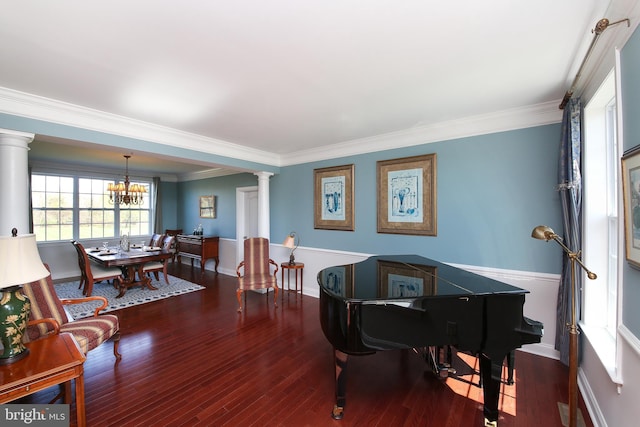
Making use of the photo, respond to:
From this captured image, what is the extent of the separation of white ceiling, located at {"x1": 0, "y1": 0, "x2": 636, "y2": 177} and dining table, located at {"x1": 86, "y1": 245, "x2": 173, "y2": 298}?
107 inches

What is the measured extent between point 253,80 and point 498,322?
8.55 ft

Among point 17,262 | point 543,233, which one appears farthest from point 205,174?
point 543,233

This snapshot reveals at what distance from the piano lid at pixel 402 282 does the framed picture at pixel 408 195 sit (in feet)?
2.44

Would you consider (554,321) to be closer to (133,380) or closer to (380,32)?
(380,32)

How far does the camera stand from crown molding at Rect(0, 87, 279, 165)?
2.42 metres

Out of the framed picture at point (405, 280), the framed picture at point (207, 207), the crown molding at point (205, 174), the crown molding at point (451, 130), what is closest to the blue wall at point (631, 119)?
the framed picture at point (405, 280)

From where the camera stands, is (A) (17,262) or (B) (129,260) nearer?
(A) (17,262)

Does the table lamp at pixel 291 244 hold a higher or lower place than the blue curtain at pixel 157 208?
lower

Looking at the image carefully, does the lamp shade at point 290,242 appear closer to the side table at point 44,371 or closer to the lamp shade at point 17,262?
the side table at point 44,371

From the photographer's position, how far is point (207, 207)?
22.4ft

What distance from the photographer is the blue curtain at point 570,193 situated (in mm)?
2186

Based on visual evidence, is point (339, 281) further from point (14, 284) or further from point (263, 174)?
point (263, 174)

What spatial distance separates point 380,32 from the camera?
5.23 ft

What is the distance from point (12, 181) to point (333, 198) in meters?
3.66
